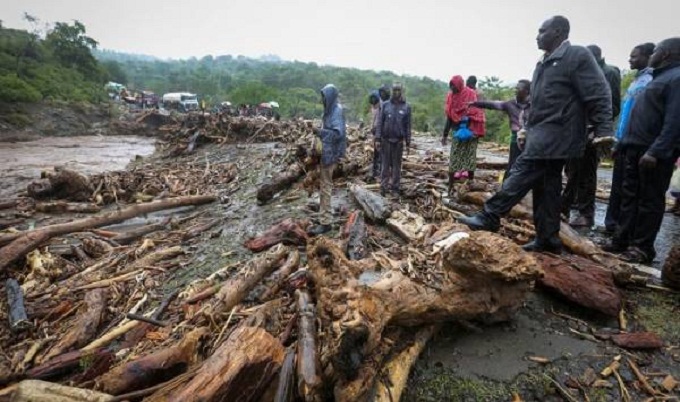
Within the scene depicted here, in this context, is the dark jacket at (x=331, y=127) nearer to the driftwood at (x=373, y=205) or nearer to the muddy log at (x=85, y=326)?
the driftwood at (x=373, y=205)

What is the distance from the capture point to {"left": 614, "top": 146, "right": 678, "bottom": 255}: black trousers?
3562mm

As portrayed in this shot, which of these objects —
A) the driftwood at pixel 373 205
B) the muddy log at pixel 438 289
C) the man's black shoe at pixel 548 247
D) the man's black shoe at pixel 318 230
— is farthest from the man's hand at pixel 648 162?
the man's black shoe at pixel 318 230

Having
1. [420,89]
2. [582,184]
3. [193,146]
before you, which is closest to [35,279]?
[582,184]

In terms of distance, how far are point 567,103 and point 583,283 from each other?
5.42 feet

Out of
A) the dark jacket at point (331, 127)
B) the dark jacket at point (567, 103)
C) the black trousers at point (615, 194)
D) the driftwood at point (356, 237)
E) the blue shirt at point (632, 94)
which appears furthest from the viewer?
the dark jacket at point (331, 127)

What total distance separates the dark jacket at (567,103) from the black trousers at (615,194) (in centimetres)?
138

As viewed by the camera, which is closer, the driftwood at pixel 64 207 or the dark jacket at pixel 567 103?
the dark jacket at pixel 567 103

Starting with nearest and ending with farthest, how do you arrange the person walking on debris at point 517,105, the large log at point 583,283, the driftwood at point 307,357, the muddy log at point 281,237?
1. the driftwood at point 307,357
2. the large log at point 583,283
3. the muddy log at point 281,237
4. the person walking on debris at point 517,105

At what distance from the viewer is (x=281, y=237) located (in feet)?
15.8

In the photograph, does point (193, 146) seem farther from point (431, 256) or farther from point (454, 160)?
point (431, 256)

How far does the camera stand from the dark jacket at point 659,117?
11.0ft

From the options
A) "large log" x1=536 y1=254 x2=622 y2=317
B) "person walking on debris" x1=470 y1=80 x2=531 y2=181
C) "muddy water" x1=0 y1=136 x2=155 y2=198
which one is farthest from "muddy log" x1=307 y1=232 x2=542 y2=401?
"muddy water" x1=0 y1=136 x2=155 y2=198

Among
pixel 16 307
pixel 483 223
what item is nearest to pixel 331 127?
pixel 483 223

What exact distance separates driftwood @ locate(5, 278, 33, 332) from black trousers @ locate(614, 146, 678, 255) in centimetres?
646
